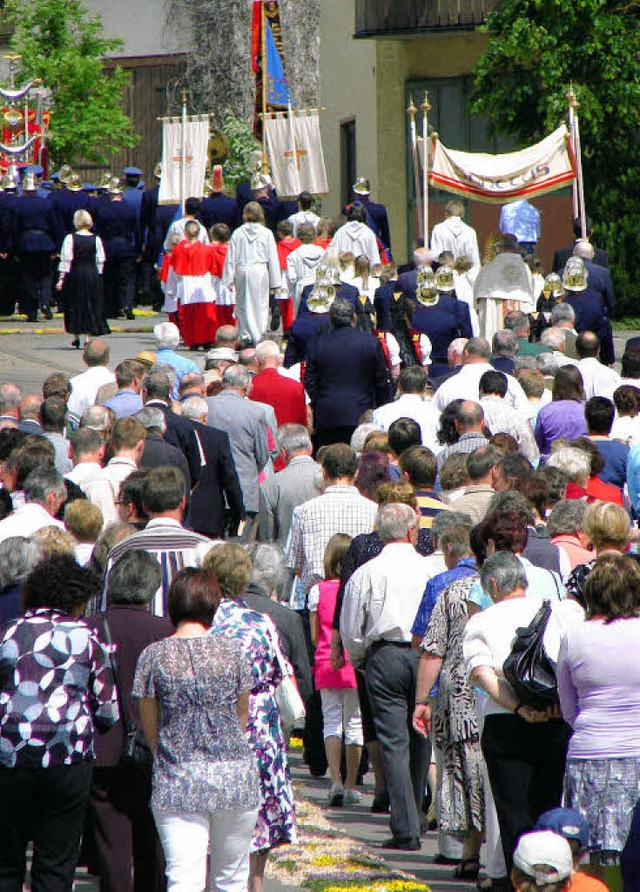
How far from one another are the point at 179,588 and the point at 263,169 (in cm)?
1839

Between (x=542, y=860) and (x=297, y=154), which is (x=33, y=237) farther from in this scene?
(x=542, y=860)

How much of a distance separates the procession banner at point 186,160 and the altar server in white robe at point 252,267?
3.41 metres

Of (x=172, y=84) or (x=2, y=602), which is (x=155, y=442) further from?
(x=172, y=84)

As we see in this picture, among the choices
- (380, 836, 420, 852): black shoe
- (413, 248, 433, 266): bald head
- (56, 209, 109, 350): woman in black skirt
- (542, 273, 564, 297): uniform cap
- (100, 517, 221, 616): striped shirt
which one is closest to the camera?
(100, 517, 221, 616): striped shirt

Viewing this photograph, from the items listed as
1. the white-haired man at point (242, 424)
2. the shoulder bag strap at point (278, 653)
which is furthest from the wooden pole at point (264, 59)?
the shoulder bag strap at point (278, 653)

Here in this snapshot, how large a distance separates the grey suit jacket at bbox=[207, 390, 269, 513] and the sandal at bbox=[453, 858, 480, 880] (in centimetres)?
501

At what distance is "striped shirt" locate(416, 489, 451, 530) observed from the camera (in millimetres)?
9242

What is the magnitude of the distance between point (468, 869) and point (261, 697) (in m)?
1.61

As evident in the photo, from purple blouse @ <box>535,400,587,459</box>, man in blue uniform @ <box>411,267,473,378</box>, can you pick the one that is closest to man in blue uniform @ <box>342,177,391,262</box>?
man in blue uniform @ <box>411,267,473,378</box>

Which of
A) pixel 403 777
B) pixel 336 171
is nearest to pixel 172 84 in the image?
pixel 336 171

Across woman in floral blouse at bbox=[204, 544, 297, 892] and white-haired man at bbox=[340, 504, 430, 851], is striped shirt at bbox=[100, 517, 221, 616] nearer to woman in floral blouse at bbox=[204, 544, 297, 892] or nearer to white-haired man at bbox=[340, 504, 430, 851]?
woman in floral blouse at bbox=[204, 544, 297, 892]

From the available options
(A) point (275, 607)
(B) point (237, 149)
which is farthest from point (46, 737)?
(B) point (237, 149)

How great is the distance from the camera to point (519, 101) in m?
26.8

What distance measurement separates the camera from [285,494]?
1085 centimetres
